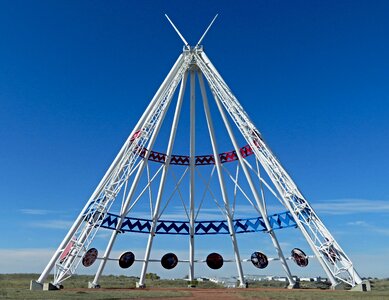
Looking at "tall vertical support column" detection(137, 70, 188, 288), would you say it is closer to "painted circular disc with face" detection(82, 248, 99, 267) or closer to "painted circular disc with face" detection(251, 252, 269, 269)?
"painted circular disc with face" detection(82, 248, 99, 267)

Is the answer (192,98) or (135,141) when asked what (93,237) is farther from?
(192,98)

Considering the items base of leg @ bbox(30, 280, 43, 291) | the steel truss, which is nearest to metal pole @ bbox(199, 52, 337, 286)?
the steel truss

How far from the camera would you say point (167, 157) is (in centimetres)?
4172

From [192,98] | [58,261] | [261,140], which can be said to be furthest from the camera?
[192,98]

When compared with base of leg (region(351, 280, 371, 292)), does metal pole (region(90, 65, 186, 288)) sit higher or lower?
higher

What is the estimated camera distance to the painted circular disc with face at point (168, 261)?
41.7 m

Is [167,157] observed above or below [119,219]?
above

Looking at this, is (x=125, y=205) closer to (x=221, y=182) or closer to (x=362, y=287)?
(x=221, y=182)

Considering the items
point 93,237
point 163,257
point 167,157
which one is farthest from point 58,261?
point 167,157

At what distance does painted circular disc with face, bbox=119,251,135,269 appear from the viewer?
127 ft

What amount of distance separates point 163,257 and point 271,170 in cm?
1445

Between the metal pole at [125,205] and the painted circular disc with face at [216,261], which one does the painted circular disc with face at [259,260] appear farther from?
the metal pole at [125,205]

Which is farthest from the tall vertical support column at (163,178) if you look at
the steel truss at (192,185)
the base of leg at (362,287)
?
the base of leg at (362,287)

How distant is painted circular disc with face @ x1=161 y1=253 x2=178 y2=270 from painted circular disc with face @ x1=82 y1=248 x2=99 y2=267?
8.16 m
